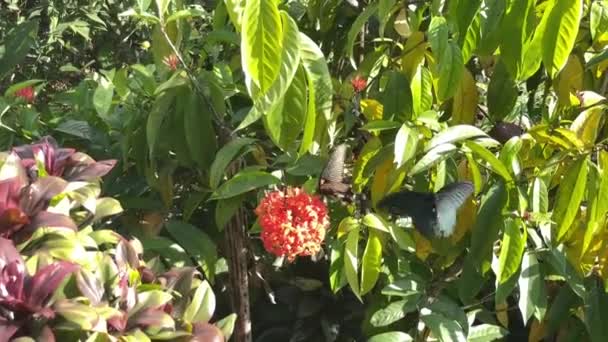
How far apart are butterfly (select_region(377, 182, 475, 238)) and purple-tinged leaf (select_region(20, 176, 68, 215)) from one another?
629 mm

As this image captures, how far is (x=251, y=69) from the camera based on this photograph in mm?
1219

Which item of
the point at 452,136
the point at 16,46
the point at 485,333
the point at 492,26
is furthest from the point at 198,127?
the point at 485,333

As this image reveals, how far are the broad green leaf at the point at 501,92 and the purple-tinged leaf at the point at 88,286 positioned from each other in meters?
1.05

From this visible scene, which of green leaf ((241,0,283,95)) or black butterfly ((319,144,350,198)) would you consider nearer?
green leaf ((241,0,283,95))

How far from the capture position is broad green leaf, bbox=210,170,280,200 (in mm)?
1869

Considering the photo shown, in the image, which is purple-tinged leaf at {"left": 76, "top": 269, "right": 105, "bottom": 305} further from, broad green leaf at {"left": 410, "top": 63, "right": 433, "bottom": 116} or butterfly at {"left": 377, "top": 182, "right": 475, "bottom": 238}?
broad green leaf at {"left": 410, "top": 63, "right": 433, "bottom": 116}

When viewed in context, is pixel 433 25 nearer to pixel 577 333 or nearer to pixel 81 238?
pixel 81 238

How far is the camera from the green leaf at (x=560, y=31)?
5.05 feet

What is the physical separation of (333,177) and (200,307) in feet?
1.50

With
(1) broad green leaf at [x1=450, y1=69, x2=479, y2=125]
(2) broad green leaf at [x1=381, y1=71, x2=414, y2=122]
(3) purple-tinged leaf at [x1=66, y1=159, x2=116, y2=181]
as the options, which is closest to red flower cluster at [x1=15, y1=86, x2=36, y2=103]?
(3) purple-tinged leaf at [x1=66, y1=159, x2=116, y2=181]

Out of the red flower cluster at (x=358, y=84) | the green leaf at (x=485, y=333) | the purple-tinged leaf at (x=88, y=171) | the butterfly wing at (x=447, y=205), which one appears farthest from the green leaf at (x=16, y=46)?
the green leaf at (x=485, y=333)

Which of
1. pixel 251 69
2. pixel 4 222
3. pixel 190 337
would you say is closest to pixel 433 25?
pixel 251 69

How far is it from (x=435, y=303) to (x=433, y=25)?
75cm

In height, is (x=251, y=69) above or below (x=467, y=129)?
above
